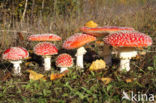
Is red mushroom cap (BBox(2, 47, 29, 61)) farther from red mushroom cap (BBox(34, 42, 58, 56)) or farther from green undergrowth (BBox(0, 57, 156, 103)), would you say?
green undergrowth (BBox(0, 57, 156, 103))

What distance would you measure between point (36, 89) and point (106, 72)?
3.91ft

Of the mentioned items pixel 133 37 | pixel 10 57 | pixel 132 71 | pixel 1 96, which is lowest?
pixel 1 96

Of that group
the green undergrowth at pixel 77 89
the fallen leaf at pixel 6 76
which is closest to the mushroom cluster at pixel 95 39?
the fallen leaf at pixel 6 76

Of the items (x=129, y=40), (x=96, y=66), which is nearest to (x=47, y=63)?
(x=96, y=66)

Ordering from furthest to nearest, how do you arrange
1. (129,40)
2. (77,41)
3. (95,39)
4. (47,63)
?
(47,63), (95,39), (77,41), (129,40)

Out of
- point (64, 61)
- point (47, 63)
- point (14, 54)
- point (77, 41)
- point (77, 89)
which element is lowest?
point (77, 89)

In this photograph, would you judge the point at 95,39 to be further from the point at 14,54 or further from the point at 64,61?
the point at 14,54

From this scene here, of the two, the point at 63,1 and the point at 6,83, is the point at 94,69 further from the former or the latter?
the point at 63,1

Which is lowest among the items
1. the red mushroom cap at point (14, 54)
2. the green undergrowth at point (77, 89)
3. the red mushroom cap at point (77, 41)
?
the green undergrowth at point (77, 89)

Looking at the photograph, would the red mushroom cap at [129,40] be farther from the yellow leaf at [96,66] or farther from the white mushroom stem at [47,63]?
the white mushroom stem at [47,63]

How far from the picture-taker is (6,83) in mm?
2586

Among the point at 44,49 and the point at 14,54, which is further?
the point at 44,49

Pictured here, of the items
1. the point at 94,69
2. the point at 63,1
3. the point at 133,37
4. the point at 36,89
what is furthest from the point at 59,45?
the point at 63,1

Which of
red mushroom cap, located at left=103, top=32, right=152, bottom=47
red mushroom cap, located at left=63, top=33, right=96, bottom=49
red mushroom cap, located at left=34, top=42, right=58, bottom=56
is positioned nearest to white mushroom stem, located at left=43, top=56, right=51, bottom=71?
red mushroom cap, located at left=34, top=42, right=58, bottom=56
